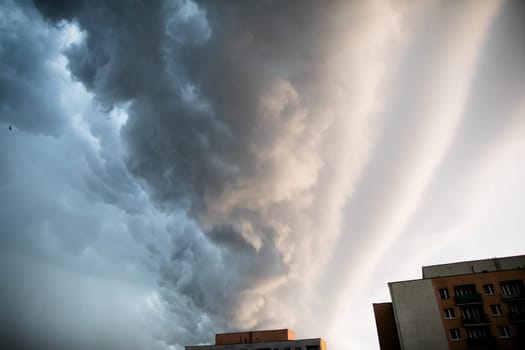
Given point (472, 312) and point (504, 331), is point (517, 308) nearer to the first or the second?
point (504, 331)

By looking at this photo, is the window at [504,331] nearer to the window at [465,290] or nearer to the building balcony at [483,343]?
the building balcony at [483,343]

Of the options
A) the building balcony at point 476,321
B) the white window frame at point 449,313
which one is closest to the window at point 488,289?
the building balcony at point 476,321

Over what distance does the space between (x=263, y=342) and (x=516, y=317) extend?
57902 millimetres

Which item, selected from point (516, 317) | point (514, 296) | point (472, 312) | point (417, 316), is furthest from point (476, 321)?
point (417, 316)

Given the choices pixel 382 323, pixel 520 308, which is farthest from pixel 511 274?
pixel 382 323

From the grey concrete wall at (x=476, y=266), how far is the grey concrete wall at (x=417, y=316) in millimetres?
9351

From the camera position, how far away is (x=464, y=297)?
6059 centimetres

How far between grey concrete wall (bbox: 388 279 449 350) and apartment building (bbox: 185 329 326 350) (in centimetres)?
2790

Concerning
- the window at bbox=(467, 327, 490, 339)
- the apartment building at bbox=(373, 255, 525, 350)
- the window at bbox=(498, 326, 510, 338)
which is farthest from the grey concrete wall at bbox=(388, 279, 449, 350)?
the window at bbox=(498, 326, 510, 338)

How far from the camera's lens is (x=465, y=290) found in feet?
203

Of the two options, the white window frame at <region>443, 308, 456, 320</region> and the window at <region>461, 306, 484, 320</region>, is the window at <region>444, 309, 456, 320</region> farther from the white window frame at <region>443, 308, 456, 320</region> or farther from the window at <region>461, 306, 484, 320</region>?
the window at <region>461, 306, 484, 320</region>

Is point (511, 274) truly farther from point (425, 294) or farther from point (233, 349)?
point (233, 349)

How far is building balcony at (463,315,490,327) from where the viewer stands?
190 ft

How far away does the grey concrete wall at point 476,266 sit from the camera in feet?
221
